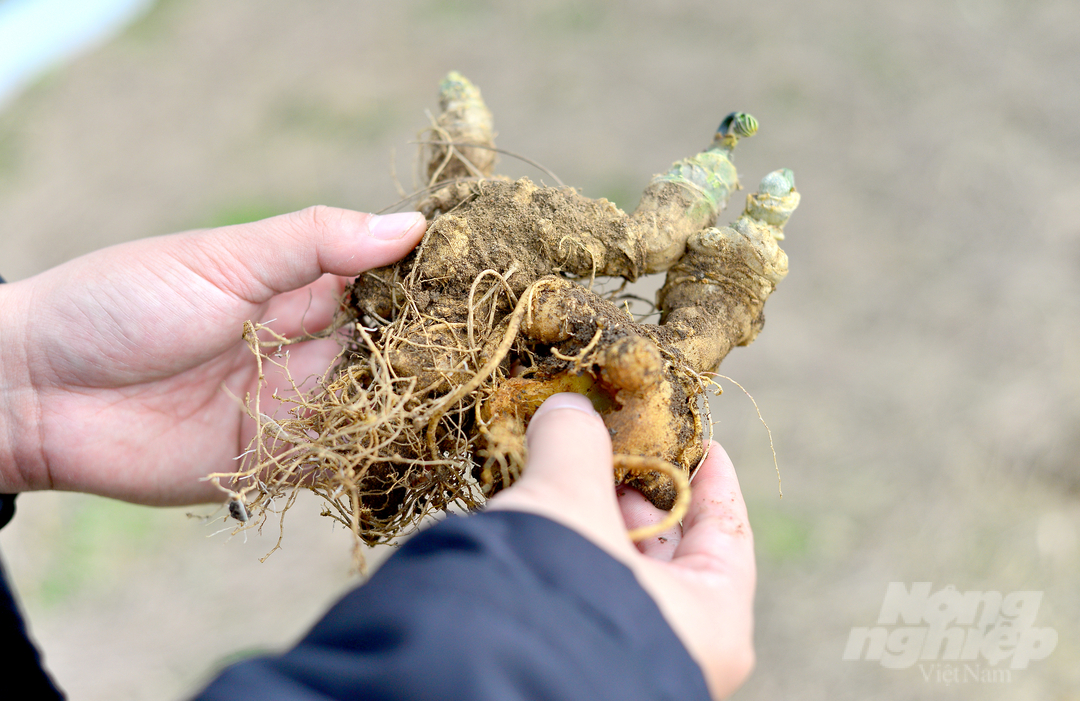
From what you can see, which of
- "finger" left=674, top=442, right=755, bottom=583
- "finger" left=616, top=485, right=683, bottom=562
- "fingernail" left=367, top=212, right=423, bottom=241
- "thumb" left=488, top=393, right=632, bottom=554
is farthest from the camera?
"fingernail" left=367, top=212, right=423, bottom=241

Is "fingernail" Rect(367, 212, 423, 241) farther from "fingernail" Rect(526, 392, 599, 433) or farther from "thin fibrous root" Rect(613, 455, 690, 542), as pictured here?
"thin fibrous root" Rect(613, 455, 690, 542)

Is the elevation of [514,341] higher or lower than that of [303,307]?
higher

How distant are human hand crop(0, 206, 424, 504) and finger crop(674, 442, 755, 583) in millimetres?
792

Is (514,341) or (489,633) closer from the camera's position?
(489,633)

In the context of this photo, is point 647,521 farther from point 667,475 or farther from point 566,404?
point 566,404

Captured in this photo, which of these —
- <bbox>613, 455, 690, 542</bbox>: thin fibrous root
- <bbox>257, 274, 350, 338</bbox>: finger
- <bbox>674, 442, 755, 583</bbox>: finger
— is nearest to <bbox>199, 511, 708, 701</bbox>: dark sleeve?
<bbox>613, 455, 690, 542</bbox>: thin fibrous root

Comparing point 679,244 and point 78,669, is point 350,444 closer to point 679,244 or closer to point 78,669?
point 679,244

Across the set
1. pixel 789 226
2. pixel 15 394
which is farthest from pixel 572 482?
pixel 789 226

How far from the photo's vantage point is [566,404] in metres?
1.14

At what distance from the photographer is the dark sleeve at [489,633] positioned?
624mm

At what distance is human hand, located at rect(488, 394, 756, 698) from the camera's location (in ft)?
2.69

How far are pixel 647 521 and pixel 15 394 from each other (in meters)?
1.51

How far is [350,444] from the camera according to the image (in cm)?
122

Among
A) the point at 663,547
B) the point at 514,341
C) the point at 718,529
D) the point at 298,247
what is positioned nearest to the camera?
the point at 718,529
